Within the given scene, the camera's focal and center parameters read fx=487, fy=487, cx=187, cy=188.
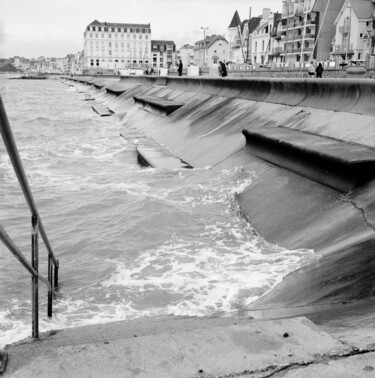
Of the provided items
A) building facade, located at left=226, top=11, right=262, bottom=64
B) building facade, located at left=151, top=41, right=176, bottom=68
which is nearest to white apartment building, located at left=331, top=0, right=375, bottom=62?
building facade, located at left=226, top=11, right=262, bottom=64

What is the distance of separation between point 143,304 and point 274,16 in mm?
92245

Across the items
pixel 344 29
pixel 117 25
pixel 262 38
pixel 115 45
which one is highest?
pixel 117 25

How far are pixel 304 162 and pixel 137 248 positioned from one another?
2.71 meters

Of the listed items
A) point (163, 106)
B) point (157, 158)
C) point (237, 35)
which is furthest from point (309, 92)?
point (237, 35)

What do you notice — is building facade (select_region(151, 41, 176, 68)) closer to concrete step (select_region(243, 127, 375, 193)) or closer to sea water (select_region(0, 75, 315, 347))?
sea water (select_region(0, 75, 315, 347))

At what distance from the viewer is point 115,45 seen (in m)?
163

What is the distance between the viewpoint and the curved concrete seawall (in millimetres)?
4250

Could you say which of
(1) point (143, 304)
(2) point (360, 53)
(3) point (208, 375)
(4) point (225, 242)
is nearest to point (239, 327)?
(3) point (208, 375)

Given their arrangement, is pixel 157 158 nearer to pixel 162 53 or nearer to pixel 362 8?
pixel 362 8

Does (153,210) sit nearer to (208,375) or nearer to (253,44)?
(208,375)

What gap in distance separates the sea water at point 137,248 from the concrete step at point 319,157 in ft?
2.22

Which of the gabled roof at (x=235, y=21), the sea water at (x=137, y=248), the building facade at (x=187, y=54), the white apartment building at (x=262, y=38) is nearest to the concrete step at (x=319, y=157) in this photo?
the sea water at (x=137, y=248)

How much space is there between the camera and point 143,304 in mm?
4480

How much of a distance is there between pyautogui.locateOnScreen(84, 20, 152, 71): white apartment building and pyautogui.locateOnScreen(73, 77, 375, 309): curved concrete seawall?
153401 mm
